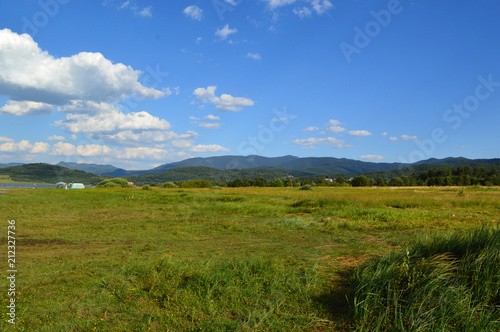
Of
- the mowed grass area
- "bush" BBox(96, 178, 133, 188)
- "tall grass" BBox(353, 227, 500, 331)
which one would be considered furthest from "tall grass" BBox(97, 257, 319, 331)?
"bush" BBox(96, 178, 133, 188)

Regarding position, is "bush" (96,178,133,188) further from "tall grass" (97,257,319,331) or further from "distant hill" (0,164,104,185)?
"distant hill" (0,164,104,185)

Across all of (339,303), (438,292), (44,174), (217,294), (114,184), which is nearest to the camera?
(438,292)

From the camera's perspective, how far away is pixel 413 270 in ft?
17.6

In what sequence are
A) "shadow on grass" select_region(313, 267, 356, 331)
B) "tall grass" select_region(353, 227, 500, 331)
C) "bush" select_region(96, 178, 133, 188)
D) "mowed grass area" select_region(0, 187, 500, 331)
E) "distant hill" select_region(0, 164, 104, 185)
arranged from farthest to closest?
"distant hill" select_region(0, 164, 104, 185), "bush" select_region(96, 178, 133, 188), "mowed grass area" select_region(0, 187, 500, 331), "shadow on grass" select_region(313, 267, 356, 331), "tall grass" select_region(353, 227, 500, 331)

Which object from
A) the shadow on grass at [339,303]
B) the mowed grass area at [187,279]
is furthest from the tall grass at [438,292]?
the mowed grass area at [187,279]

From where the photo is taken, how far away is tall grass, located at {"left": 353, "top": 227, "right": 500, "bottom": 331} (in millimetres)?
4418

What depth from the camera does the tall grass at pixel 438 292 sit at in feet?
14.5

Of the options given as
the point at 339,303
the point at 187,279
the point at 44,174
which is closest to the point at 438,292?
the point at 339,303

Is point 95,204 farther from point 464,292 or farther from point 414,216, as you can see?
point 464,292

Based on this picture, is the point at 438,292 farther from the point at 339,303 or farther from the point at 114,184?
the point at 114,184

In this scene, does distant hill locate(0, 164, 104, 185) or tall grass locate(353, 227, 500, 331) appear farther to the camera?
distant hill locate(0, 164, 104, 185)

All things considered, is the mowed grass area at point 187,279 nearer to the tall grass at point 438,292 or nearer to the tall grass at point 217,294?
the tall grass at point 217,294

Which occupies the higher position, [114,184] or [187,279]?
[114,184]

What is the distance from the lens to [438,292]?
4.99m
